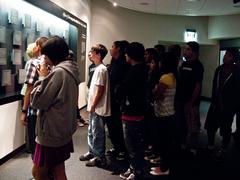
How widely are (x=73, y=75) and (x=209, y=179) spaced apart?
2.22m

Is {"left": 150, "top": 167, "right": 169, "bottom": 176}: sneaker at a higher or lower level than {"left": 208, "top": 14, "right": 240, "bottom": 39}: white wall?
lower

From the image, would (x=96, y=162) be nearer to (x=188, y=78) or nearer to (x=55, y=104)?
(x=188, y=78)

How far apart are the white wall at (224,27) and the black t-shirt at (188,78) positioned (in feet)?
20.4

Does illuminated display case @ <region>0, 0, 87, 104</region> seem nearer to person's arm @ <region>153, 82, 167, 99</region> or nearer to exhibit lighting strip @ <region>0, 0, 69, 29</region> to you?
exhibit lighting strip @ <region>0, 0, 69, 29</region>

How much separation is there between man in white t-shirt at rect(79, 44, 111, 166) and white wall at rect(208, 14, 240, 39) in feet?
23.3

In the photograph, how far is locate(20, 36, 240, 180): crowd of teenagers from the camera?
2.01m

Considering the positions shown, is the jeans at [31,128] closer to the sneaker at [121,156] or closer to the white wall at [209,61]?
the sneaker at [121,156]

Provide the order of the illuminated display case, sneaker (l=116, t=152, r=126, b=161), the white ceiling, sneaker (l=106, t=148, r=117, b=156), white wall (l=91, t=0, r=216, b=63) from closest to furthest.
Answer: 1. the illuminated display case
2. sneaker (l=116, t=152, r=126, b=161)
3. sneaker (l=106, t=148, r=117, b=156)
4. the white ceiling
5. white wall (l=91, t=0, r=216, b=63)

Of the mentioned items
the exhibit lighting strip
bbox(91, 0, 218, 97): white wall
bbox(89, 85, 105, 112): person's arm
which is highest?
bbox(91, 0, 218, 97): white wall

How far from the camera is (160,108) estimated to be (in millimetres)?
3404

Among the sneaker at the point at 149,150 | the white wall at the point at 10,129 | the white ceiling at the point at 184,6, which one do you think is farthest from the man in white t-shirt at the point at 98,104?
the white ceiling at the point at 184,6

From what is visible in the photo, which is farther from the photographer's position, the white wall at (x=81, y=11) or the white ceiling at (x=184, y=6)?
the white ceiling at (x=184, y=6)

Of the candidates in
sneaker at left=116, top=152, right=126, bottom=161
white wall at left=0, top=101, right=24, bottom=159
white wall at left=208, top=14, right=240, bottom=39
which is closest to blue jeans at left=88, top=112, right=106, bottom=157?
sneaker at left=116, top=152, right=126, bottom=161

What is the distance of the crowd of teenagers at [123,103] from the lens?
6.61ft
